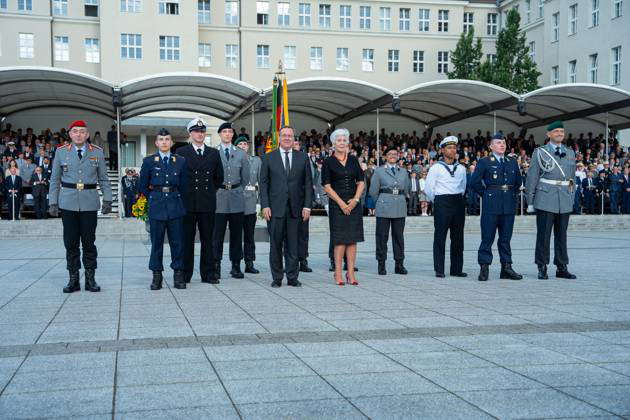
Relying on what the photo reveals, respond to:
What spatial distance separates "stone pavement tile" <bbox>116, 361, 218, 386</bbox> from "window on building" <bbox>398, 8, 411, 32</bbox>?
50.6 metres

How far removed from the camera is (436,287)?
9.14 m

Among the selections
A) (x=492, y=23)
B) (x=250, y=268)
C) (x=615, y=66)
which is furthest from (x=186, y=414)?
(x=492, y=23)

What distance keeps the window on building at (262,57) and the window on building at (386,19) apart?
8.87 m

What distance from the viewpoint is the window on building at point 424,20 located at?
53656 millimetres

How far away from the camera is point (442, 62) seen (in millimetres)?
53688

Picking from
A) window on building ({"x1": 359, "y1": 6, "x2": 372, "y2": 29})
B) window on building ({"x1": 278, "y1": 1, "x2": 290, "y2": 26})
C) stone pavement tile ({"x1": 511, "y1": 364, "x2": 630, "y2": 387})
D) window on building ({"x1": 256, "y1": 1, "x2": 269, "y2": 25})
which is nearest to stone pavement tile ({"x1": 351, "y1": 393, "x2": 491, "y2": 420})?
stone pavement tile ({"x1": 511, "y1": 364, "x2": 630, "y2": 387})

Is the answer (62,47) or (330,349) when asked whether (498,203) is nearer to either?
(330,349)

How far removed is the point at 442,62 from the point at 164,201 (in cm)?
4706

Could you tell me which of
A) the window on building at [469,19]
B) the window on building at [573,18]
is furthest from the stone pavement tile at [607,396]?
the window on building at [469,19]

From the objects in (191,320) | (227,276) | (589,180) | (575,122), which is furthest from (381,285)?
(575,122)

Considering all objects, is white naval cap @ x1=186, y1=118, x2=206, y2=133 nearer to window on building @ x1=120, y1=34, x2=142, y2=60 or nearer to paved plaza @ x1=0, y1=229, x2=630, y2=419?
paved plaza @ x1=0, y1=229, x2=630, y2=419

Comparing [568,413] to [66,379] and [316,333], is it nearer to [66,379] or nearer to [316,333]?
[316,333]

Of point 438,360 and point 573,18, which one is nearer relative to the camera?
point 438,360

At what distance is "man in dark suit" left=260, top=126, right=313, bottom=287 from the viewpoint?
9500 mm
